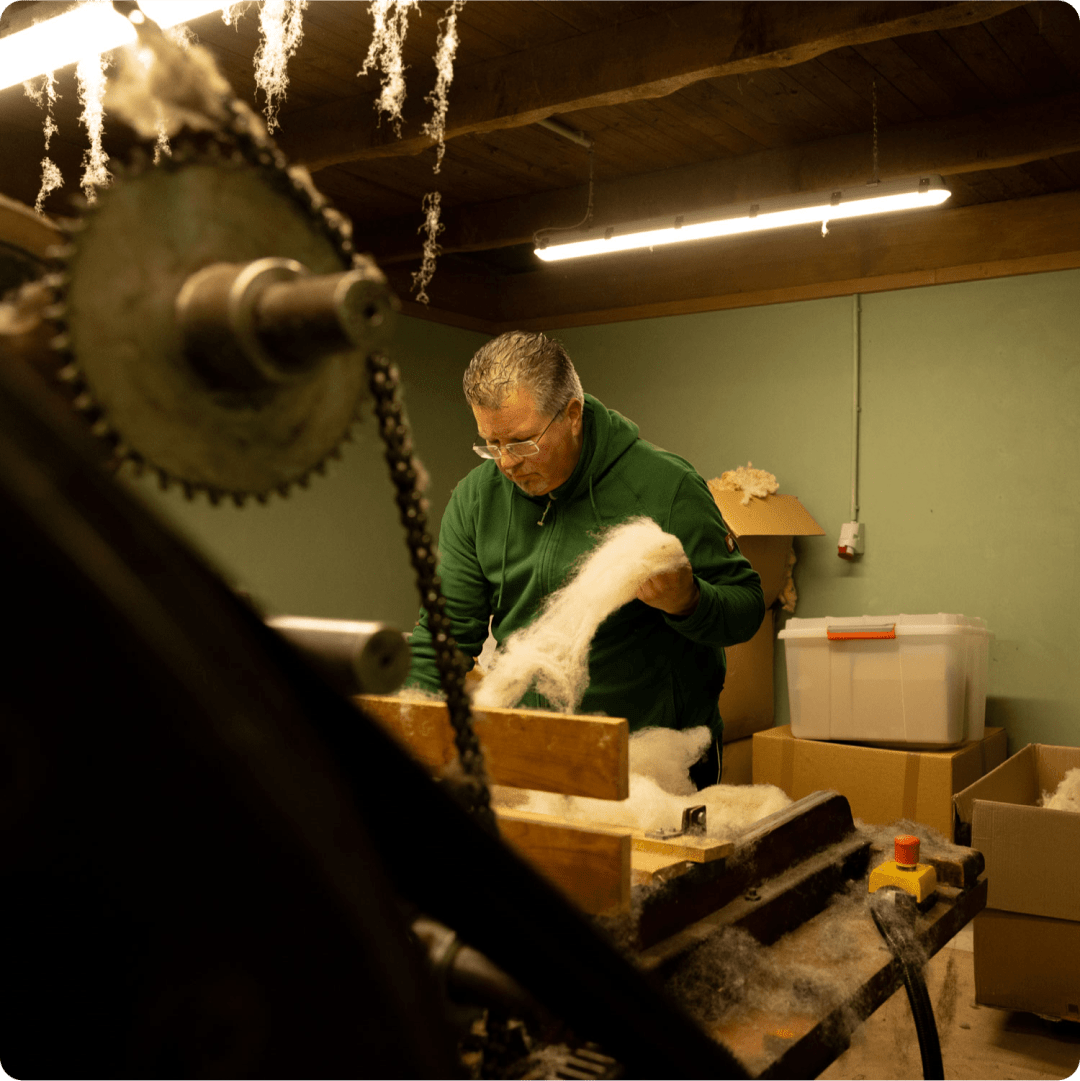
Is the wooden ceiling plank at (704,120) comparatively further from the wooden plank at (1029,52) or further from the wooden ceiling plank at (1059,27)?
the wooden ceiling plank at (1059,27)

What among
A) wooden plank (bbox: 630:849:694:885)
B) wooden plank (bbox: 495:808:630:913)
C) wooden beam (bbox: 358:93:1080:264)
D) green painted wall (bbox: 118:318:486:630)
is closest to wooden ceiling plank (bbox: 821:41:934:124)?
wooden beam (bbox: 358:93:1080:264)

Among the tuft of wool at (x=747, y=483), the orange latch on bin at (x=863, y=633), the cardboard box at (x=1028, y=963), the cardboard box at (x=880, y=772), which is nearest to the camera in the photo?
the cardboard box at (x=1028, y=963)

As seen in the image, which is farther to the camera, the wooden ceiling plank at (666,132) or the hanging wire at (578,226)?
the hanging wire at (578,226)

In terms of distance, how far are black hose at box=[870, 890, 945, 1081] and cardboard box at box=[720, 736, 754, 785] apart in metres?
3.40

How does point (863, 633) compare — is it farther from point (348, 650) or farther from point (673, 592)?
point (348, 650)

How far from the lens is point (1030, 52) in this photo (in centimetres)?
365

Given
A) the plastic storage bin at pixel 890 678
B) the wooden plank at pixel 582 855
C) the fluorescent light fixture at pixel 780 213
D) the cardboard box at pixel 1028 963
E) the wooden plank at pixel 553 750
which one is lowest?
the cardboard box at pixel 1028 963

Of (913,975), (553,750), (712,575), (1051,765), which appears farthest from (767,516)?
(553,750)

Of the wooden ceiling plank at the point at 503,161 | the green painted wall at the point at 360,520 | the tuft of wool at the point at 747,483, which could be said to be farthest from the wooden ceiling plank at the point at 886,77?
the green painted wall at the point at 360,520

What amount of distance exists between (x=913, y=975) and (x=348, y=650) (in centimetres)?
117

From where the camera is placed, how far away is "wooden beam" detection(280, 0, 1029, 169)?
9.85ft

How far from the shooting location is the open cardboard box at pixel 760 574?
4898 mm

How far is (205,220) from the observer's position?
492 millimetres

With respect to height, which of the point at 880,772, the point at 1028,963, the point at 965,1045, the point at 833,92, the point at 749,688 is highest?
the point at 833,92
